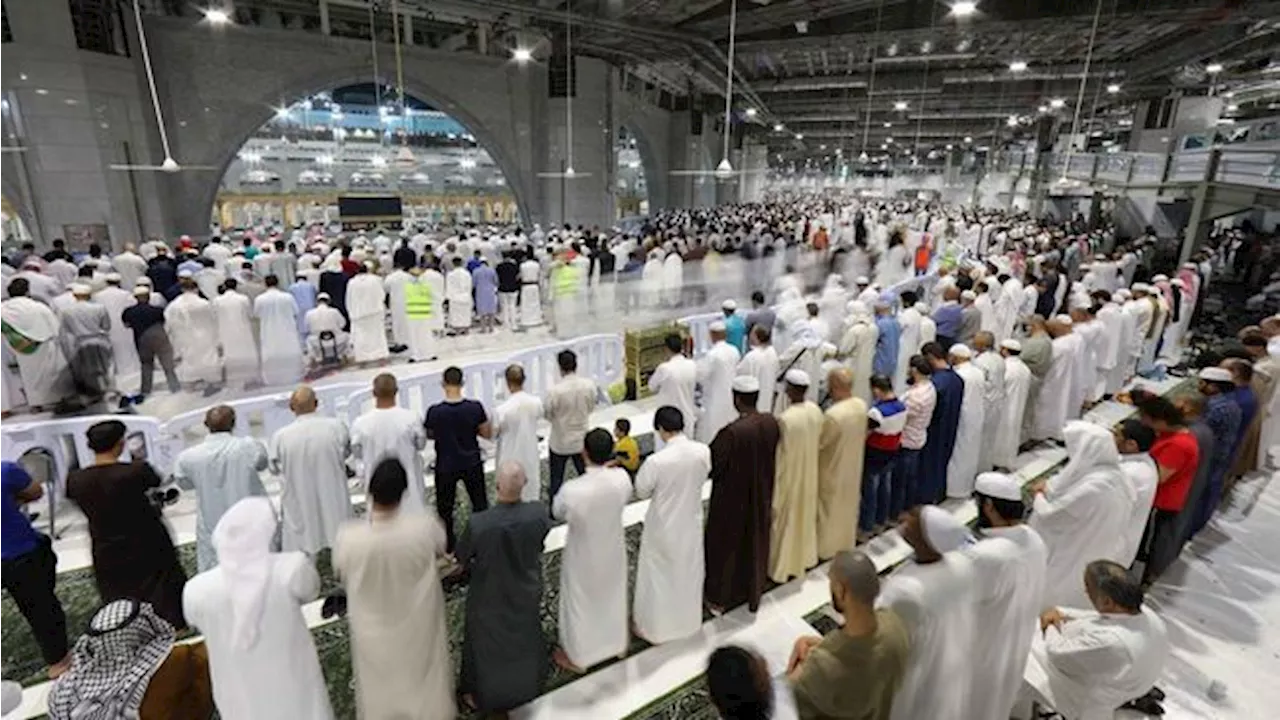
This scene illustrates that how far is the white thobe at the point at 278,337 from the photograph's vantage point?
6.70 metres

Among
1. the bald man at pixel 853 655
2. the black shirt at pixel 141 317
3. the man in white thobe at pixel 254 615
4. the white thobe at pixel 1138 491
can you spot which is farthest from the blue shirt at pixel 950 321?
the black shirt at pixel 141 317

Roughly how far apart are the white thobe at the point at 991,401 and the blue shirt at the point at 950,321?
200cm

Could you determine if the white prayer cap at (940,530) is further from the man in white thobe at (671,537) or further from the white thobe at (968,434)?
the white thobe at (968,434)

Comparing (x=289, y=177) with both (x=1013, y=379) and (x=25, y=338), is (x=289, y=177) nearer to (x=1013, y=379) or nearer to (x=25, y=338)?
(x=25, y=338)

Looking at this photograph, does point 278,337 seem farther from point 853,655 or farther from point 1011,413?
point 1011,413

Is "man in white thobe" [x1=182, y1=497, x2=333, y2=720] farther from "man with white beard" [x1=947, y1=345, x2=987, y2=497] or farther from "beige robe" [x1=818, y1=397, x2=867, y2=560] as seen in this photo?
"man with white beard" [x1=947, y1=345, x2=987, y2=497]

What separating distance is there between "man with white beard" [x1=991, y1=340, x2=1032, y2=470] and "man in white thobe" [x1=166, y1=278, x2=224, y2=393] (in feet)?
25.3

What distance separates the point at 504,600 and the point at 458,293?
22.1ft

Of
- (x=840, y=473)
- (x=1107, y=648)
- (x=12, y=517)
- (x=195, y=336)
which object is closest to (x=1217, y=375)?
(x=840, y=473)

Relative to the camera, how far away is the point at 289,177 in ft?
71.3

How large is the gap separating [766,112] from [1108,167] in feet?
37.4

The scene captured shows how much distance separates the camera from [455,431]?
353 cm

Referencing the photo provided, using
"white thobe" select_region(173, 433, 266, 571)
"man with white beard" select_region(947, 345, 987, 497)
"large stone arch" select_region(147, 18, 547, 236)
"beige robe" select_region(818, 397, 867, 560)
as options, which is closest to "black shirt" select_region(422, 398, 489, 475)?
"white thobe" select_region(173, 433, 266, 571)

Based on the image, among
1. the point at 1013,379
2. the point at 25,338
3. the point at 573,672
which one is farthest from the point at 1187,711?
the point at 25,338
